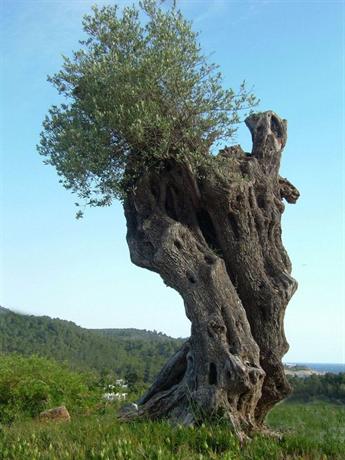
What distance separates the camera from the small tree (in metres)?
11.8

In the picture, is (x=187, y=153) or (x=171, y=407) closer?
(x=171, y=407)

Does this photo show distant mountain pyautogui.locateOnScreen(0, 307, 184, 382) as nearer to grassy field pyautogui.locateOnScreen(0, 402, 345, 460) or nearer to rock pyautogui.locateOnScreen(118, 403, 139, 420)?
rock pyautogui.locateOnScreen(118, 403, 139, 420)

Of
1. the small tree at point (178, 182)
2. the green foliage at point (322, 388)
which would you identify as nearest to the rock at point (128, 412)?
the small tree at point (178, 182)

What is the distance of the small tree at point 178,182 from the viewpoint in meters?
11.8

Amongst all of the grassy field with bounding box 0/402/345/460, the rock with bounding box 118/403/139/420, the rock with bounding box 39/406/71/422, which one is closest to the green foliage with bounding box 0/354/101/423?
the rock with bounding box 39/406/71/422

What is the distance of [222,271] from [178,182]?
2.64m

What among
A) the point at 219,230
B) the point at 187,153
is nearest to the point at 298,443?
the point at 219,230

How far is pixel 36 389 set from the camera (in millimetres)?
16719

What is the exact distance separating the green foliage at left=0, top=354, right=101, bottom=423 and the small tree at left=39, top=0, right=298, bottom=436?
540 centimetres

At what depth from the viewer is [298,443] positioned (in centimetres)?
866

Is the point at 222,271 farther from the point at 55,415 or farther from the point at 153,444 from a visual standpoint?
the point at 55,415

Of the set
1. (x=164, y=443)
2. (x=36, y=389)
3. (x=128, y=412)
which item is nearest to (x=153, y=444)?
(x=164, y=443)

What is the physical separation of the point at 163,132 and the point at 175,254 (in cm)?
282

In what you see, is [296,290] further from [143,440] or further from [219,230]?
[143,440]
